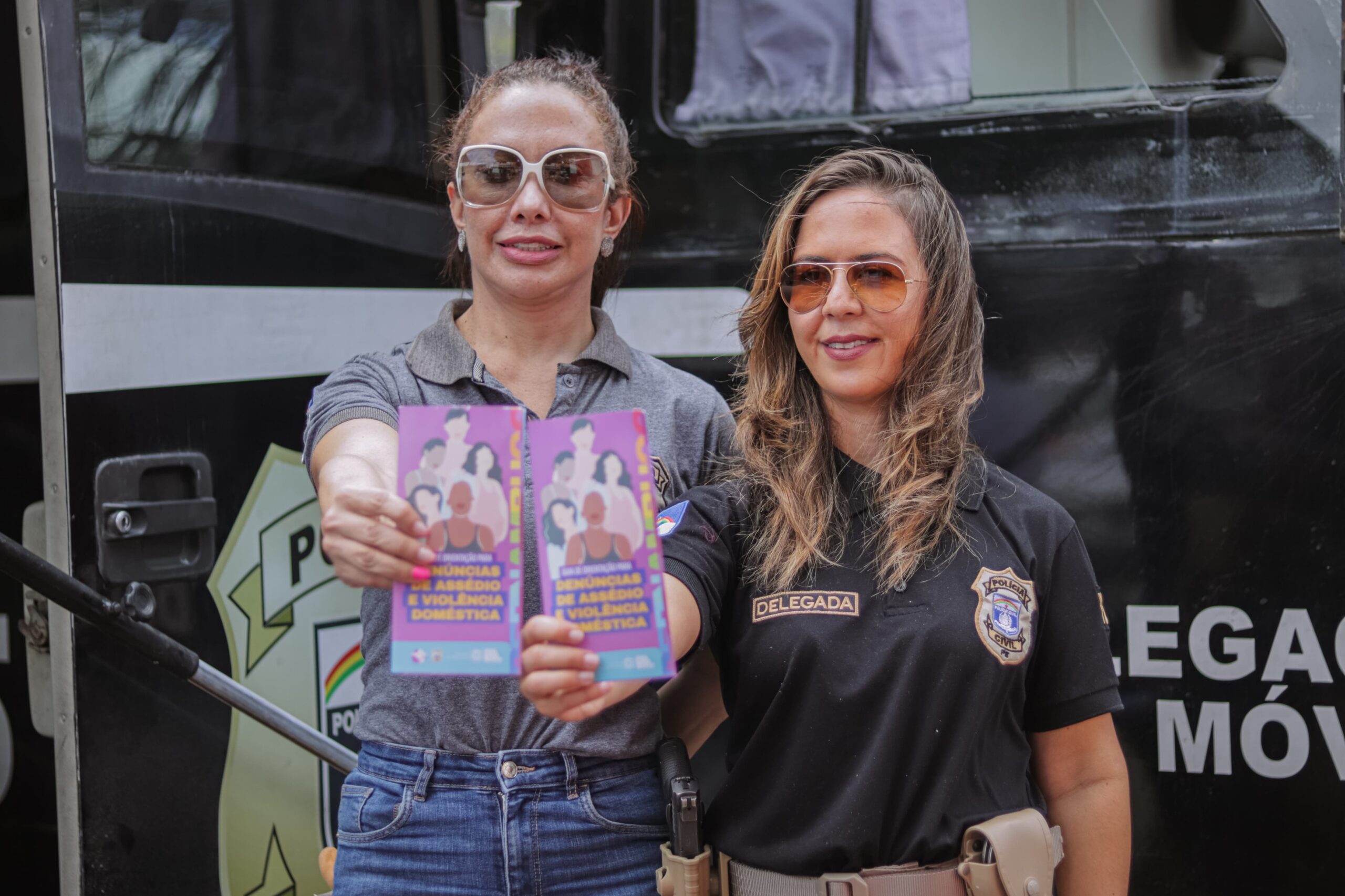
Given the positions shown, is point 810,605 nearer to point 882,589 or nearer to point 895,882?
point 882,589

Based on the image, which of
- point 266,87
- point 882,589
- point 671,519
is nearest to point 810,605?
point 882,589

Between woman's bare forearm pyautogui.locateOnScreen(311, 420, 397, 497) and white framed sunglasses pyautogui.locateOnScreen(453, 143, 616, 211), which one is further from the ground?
white framed sunglasses pyautogui.locateOnScreen(453, 143, 616, 211)

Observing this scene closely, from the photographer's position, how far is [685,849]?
145 centimetres

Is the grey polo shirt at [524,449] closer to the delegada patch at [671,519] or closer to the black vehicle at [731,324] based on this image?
the delegada patch at [671,519]

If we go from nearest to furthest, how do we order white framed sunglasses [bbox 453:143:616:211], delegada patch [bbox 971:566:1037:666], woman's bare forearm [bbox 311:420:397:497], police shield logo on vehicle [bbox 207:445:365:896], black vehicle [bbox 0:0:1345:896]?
woman's bare forearm [bbox 311:420:397:497] < delegada patch [bbox 971:566:1037:666] < white framed sunglasses [bbox 453:143:616:211] < black vehicle [bbox 0:0:1345:896] < police shield logo on vehicle [bbox 207:445:365:896]

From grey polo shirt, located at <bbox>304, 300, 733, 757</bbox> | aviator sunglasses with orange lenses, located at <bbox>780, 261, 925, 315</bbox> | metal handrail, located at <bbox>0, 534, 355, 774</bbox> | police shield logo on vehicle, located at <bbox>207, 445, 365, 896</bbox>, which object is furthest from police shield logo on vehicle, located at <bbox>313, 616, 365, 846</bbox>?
aviator sunglasses with orange lenses, located at <bbox>780, 261, 925, 315</bbox>

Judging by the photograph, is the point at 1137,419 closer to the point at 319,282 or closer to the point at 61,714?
the point at 319,282

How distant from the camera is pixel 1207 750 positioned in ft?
6.54

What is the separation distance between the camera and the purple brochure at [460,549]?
1.23 meters

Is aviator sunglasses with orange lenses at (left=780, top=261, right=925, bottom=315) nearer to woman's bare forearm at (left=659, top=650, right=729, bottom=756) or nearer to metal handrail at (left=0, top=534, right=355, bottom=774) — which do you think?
woman's bare forearm at (left=659, top=650, right=729, bottom=756)

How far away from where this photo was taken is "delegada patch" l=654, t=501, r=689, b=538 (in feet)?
4.86

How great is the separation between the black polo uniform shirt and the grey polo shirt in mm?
136

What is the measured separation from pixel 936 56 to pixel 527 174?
0.96 meters

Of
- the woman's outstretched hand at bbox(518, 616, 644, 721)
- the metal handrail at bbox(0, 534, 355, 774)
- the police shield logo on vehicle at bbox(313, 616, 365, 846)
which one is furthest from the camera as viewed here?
the police shield logo on vehicle at bbox(313, 616, 365, 846)
